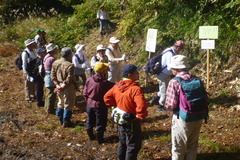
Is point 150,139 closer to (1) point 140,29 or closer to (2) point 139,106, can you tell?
(2) point 139,106

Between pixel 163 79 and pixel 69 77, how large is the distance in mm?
2382

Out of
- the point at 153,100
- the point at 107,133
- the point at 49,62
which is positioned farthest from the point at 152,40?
the point at 107,133

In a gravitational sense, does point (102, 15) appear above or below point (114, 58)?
above

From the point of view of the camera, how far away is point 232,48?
859 centimetres

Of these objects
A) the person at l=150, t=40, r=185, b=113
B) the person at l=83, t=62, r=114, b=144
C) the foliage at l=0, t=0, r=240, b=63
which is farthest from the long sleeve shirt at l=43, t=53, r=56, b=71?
the foliage at l=0, t=0, r=240, b=63

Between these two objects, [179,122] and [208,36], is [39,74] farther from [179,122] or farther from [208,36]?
[179,122]

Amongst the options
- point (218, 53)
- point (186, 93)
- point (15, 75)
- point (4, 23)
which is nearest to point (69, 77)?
point (186, 93)

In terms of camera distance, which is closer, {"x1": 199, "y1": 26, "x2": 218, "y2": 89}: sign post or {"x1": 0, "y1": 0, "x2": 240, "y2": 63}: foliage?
{"x1": 199, "y1": 26, "x2": 218, "y2": 89}: sign post

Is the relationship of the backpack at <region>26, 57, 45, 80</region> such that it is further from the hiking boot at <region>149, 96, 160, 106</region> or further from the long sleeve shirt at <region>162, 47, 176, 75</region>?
the long sleeve shirt at <region>162, 47, 176, 75</region>

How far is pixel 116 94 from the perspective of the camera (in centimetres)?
446

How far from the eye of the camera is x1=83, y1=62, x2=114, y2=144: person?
17.7 feet

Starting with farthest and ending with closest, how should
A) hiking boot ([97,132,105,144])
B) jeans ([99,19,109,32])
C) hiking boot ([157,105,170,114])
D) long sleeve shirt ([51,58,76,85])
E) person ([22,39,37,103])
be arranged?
jeans ([99,19,109,32])
person ([22,39,37,103])
hiking boot ([157,105,170,114])
long sleeve shirt ([51,58,76,85])
hiking boot ([97,132,105,144])

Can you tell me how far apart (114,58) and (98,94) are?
2.38 m

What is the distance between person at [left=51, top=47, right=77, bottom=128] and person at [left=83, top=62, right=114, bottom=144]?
0.99 m
